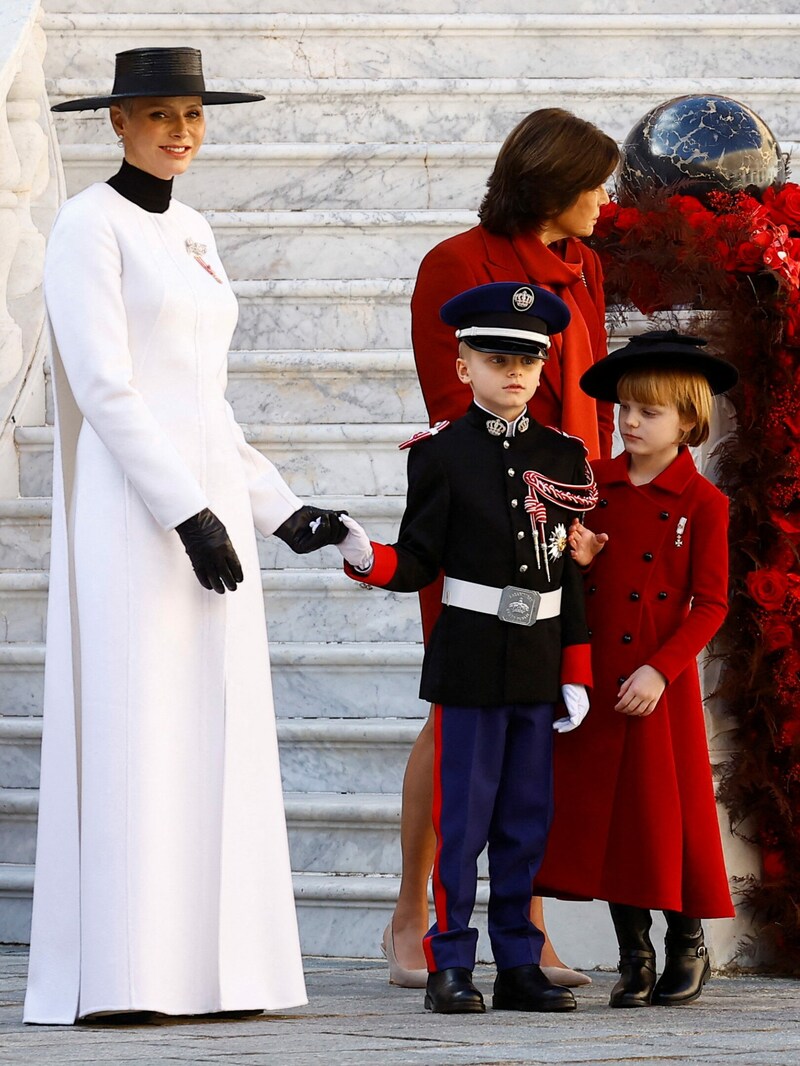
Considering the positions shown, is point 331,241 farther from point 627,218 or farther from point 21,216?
point 627,218

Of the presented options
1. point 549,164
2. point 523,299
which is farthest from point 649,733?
point 549,164

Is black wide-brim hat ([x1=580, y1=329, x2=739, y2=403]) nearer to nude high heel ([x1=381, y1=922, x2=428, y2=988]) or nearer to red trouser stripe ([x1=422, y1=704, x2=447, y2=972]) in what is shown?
red trouser stripe ([x1=422, y1=704, x2=447, y2=972])

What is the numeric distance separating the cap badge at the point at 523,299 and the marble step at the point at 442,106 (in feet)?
12.0

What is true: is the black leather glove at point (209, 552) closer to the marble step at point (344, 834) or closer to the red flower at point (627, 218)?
the marble step at point (344, 834)

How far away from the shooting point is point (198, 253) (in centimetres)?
393

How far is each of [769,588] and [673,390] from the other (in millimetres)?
651

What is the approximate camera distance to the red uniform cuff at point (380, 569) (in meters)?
3.79

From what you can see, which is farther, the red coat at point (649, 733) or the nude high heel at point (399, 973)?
the nude high heel at point (399, 973)

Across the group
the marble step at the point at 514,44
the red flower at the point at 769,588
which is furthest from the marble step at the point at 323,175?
the red flower at the point at 769,588

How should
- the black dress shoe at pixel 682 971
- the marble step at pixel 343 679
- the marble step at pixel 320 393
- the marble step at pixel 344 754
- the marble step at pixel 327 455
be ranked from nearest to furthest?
the black dress shoe at pixel 682 971 → the marble step at pixel 344 754 → the marble step at pixel 343 679 → the marble step at pixel 327 455 → the marble step at pixel 320 393

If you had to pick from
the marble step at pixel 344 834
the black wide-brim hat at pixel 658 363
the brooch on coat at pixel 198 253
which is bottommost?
the marble step at pixel 344 834

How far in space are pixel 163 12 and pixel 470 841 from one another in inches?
193

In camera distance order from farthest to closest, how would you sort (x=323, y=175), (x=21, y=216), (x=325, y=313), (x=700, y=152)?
(x=323, y=175)
(x=325, y=313)
(x=21, y=216)
(x=700, y=152)

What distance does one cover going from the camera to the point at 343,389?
250 inches
